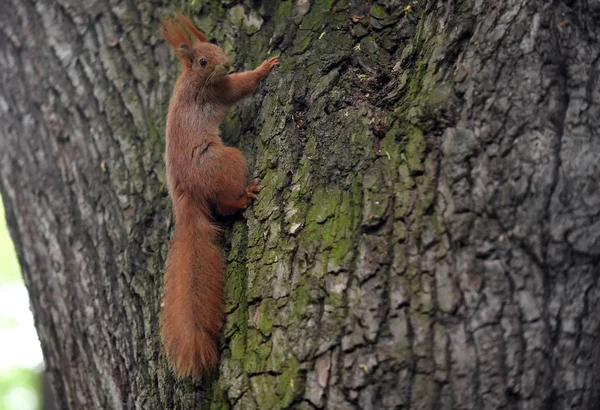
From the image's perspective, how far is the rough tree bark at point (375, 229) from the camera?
5.49 feet

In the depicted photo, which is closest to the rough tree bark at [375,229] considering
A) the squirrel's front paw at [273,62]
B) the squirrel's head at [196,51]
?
the squirrel's front paw at [273,62]

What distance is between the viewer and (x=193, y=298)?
2.18 metres

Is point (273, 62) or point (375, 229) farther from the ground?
point (273, 62)

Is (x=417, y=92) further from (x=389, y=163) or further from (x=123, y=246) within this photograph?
(x=123, y=246)

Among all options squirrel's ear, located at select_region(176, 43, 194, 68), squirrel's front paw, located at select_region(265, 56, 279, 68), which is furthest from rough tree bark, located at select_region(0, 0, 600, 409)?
squirrel's ear, located at select_region(176, 43, 194, 68)

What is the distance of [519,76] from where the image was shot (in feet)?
6.09

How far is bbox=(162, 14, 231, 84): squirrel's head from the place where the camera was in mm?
2990

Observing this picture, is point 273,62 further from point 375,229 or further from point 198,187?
point 375,229

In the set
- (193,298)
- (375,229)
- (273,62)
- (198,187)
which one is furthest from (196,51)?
(375,229)

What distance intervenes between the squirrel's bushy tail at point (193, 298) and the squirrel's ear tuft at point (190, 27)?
105 centimetres

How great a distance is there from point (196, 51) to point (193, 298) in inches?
56.6

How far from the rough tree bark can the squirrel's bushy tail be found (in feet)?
0.27

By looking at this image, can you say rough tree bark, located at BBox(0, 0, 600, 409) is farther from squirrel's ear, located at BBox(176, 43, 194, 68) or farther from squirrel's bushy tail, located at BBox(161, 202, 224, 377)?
squirrel's ear, located at BBox(176, 43, 194, 68)

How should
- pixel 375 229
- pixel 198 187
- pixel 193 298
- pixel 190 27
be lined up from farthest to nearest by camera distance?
pixel 190 27
pixel 198 187
pixel 193 298
pixel 375 229
